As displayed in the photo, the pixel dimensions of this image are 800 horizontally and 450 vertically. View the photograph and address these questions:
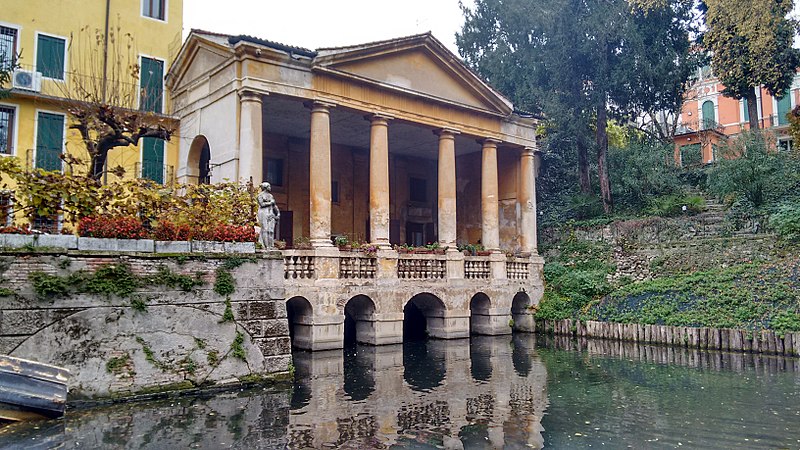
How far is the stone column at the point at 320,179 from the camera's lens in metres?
19.0

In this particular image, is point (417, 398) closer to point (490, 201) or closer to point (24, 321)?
point (24, 321)

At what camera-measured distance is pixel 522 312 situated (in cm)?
2488

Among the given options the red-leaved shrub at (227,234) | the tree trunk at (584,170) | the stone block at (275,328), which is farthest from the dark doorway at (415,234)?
the stone block at (275,328)

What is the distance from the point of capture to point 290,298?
58.2ft

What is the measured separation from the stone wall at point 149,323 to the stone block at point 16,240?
20cm

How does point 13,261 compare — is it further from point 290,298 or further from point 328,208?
point 328,208

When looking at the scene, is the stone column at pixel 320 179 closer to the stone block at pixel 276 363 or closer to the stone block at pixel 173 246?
the stone block at pixel 276 363

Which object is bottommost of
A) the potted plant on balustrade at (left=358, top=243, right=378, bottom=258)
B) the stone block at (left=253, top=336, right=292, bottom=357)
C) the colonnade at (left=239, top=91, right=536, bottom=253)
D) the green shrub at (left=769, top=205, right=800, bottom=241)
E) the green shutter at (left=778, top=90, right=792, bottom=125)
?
the stone block at (left=253, top=336, right=292, bottom=357)

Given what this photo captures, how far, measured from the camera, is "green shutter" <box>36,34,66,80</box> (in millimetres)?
20250

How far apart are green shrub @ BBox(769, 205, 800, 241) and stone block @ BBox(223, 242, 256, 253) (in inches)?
773

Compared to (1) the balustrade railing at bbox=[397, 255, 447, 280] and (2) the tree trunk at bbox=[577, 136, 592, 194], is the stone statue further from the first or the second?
(2) the tree trunk at bbox=[577, 136, 592, 194]

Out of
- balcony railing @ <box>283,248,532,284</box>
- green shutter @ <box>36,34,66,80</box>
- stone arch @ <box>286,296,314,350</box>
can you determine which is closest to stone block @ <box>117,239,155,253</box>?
balcony railing @ <box>283,248,532,284</box>

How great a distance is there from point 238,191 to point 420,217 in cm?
1726

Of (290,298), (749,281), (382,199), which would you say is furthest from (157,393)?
(749,281)
